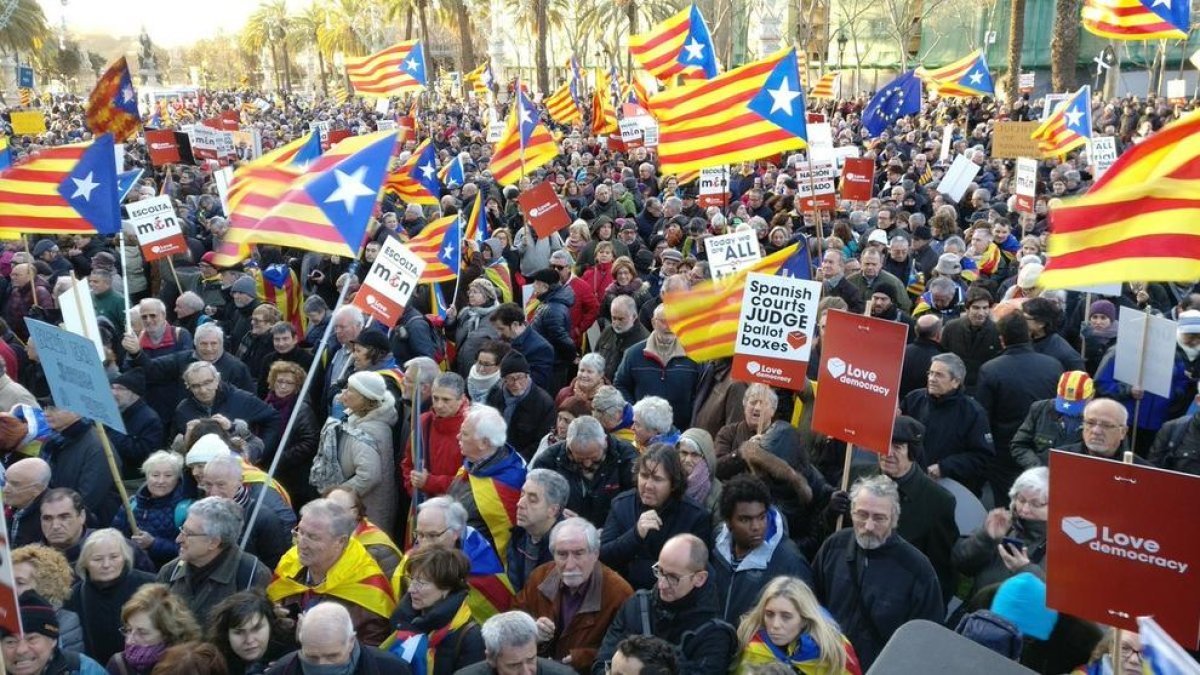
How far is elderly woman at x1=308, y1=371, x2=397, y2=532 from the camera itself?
639cm

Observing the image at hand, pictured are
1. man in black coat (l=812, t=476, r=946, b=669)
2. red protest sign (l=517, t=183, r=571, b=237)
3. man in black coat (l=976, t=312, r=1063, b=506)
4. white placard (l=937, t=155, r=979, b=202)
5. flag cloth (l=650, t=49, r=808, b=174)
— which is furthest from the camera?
white placard (l=937, t=155, r=979, b=202)

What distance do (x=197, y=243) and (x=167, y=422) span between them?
19.1ft

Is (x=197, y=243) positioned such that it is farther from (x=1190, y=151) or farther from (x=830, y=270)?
(x=1190, y=151)

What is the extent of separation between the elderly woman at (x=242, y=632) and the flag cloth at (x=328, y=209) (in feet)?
6.82

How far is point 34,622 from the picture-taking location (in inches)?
166

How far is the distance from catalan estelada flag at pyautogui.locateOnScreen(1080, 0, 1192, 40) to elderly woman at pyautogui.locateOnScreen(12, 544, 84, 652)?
12.6 m

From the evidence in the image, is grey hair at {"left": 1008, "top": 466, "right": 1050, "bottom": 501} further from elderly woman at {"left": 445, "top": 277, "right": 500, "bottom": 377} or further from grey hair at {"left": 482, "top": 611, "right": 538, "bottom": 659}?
elderly woman at {"left": 445, "top": 277, "right": 500, "bottom": 377}

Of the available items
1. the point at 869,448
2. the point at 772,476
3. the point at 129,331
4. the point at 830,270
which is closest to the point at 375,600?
the point at 772,476

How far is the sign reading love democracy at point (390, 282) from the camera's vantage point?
8141mm

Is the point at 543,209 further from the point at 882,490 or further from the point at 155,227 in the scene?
the point at 882,490

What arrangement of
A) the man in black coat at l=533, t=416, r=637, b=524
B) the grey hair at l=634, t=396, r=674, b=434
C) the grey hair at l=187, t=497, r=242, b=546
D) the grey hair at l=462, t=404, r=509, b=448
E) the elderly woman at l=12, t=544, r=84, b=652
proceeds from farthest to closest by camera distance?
the grey hair at l=634, t=396, r=674, b=434
the man in black coat at l=533, t=416, r=637, b=524
the grey hair at l=462, t=404, r=509, b=448
the grey hair at l=187, t=497, r=242, b=546
the elderly woman at l=12, t=544, r=84, b=652

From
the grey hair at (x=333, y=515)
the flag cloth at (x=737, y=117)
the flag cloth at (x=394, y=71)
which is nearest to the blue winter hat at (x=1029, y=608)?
the grey hair at (x=333, y=515)

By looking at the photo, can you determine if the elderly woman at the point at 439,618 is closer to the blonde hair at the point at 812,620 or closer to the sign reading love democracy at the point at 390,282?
the blonde hair at the point at 812,620

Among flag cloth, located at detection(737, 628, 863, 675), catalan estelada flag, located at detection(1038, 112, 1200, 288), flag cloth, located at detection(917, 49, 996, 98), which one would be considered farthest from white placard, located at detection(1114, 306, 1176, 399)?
flag cloth, located at detection(917, 49, 996, 98)
